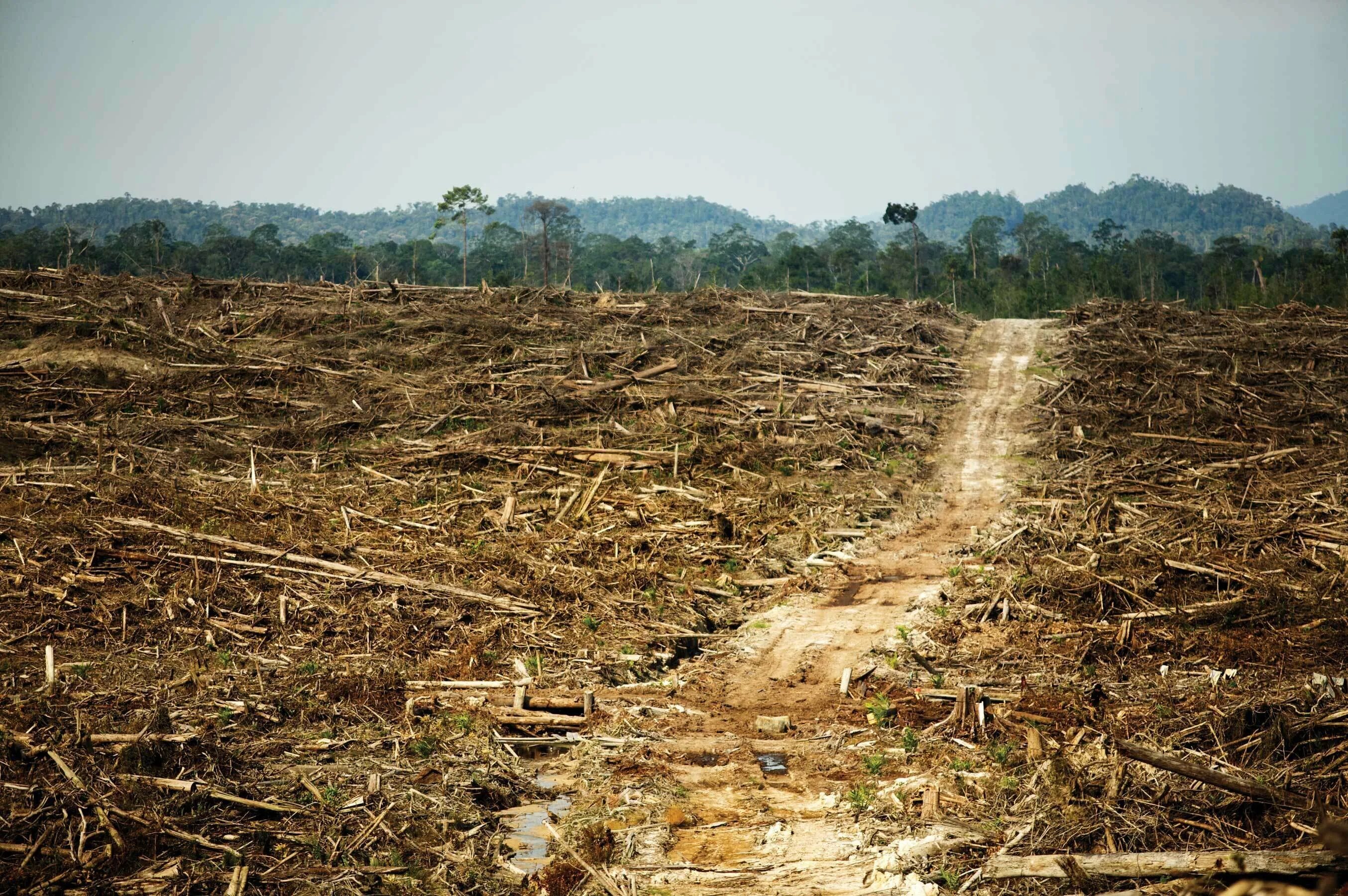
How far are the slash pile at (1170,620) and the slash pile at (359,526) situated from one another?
266 centimetres

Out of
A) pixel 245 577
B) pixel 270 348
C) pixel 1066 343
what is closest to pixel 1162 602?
pixel 245 577

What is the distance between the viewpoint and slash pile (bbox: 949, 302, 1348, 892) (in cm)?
513

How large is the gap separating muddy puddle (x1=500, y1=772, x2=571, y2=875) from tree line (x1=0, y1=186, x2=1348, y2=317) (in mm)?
23514

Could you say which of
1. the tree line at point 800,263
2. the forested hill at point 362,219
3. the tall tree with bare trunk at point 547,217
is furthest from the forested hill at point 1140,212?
the tall tree with bare trunk at point 547,217

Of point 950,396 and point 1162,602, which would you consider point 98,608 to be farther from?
point 950,396

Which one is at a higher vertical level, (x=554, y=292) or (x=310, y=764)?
(x=554, y=292)

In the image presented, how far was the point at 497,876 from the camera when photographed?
218 inches

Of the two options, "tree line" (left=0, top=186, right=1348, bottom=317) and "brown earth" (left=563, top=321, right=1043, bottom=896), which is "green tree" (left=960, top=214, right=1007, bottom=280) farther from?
"brown earth" (left=563, top=321, right=1043, bottom=896)

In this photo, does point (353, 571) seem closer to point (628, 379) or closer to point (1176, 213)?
point (628, 379)

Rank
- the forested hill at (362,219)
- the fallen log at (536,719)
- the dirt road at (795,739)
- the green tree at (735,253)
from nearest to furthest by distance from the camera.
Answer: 1. the dirt road at (795,739)
2. the fallen log at (536,719)
3. the green tree at (735,253)
4. the forested hill at (362,219)

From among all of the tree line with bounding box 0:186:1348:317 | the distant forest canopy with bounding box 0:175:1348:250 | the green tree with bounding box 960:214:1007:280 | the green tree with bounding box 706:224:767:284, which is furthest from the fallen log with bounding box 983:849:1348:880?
the distant forest canopy with bounding box 0:175:1348:250

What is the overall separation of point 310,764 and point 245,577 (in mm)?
3796

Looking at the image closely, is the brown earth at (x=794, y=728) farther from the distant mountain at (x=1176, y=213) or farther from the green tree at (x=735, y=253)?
the distant mountain at (x=1176, y=213)

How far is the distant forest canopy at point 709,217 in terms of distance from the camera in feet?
332
